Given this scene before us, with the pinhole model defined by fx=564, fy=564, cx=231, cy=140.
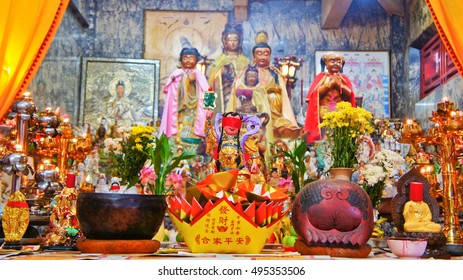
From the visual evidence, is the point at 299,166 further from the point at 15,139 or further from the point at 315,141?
the point at 315,141

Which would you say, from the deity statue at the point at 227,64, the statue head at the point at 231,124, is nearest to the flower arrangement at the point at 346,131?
the statue head at the point at 231,124

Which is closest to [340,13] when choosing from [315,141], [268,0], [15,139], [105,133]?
[268,0]

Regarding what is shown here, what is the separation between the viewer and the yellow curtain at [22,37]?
3170 millimetres

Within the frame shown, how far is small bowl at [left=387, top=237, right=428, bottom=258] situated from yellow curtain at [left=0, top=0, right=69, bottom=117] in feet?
7.85

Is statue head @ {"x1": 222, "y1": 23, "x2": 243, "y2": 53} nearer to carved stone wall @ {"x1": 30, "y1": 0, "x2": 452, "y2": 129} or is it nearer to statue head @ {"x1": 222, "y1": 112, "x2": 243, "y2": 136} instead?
carved stone wall @ {"x1": 30, "y1": 0, "x2": 452, "y2": 129}

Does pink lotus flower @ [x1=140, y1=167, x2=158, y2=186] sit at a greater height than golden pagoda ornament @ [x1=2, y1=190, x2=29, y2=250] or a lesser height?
greater

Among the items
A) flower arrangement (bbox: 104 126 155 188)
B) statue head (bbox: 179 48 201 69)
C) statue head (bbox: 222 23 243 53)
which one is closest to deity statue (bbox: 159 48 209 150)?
statue head (bbox: 179 48 201 69)

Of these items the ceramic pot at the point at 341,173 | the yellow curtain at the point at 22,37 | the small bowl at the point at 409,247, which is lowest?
the small bowl at the point at 409,247

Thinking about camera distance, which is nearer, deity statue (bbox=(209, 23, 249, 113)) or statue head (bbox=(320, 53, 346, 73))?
statue head (bbox=(320, 53, 346, 73))

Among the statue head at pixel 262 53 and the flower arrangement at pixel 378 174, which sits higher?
the statue head at pixel 262 53

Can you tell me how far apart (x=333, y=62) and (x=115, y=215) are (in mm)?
8115

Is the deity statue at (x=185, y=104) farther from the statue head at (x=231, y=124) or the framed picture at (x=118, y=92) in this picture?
the statue head at (x=231, y=124)

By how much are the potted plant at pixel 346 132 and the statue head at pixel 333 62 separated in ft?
24.7

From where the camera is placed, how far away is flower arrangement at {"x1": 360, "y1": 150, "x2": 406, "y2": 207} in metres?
2.49
